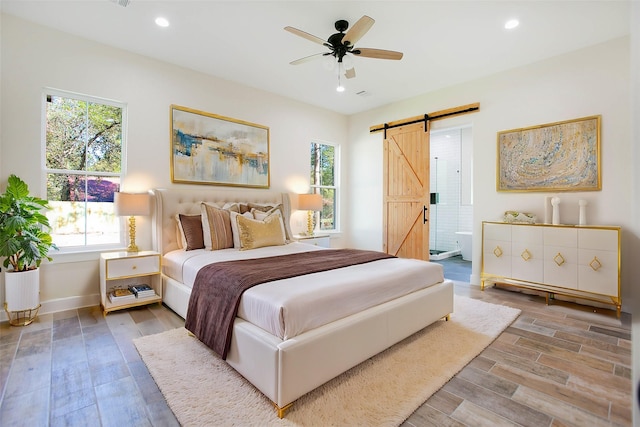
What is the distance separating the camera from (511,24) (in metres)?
2.95

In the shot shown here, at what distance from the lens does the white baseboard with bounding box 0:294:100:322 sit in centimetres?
303

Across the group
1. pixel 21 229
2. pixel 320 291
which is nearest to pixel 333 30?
pixel 320 291

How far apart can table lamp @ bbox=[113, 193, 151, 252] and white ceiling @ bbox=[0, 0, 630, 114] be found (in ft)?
5.64

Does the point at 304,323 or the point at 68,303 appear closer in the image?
the point at 304,323

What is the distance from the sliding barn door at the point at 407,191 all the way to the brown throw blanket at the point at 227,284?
96.9 inches

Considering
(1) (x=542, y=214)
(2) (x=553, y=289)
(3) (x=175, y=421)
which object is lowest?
(3) (x=175, y=421)

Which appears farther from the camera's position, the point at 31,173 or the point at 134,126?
the point at 134,126

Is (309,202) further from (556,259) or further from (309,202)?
(556,259)

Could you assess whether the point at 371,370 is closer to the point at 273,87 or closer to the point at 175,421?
the point at 175,421

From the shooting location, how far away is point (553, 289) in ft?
11.1

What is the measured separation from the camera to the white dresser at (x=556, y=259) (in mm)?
3053

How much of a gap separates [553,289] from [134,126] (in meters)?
5.25

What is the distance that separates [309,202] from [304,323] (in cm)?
328

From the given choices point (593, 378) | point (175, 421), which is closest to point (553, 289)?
point (593, 378)
